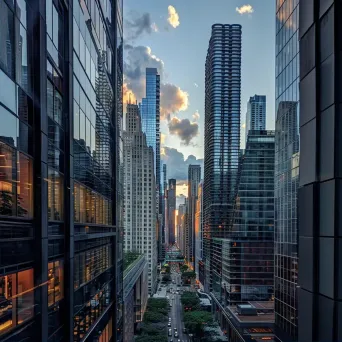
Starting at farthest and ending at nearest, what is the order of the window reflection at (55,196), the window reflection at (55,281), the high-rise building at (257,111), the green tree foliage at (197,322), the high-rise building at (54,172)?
the high-rise building at (257,111)
the green tree foliage at (197,322)
the window reflection at (55,196)
the window reflection at (55,281)
the high-rise building at (54,172)

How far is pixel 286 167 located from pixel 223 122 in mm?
83228

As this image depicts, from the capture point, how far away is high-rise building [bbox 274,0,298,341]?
73.9 feet

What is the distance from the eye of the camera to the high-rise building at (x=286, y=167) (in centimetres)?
2252

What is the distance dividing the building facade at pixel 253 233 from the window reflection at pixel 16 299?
5858cm

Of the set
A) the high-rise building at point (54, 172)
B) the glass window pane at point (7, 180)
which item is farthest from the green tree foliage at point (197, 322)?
the glass window pane at point (7, 180)

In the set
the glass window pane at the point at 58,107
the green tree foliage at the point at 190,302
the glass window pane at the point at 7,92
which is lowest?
the green tree foliage at the point at 190,302

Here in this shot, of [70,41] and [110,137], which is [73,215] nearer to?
[70,41]

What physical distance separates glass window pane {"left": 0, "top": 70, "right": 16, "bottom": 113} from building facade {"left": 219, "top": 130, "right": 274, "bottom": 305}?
60.4 m

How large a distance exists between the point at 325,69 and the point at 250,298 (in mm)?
65137

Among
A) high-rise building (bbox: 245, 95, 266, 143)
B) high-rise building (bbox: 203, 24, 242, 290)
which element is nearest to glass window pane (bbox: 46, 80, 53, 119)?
high-rise building (bbox: 203, 24, 242, 290)

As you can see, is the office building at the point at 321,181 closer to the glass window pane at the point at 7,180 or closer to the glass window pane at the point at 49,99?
the glass window pane at the point at 7,180

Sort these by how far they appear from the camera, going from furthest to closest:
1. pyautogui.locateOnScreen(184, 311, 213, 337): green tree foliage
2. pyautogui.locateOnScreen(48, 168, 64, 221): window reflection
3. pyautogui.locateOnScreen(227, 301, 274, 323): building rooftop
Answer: pyautogui.locateOnScreen(184, 311, 213, 337): green tree foliage → pyautogui.locateOnScreen(227, 301, 274, 323): building rooftop → pyautogui.locateOnScreen(48, 168, 64, 221): window reflection

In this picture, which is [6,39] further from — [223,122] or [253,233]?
[223,122]

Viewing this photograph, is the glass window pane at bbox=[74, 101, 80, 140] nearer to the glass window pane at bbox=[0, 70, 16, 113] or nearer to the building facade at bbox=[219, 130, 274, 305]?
the glass window pane at bbox=[0, 70, 16, 113]
